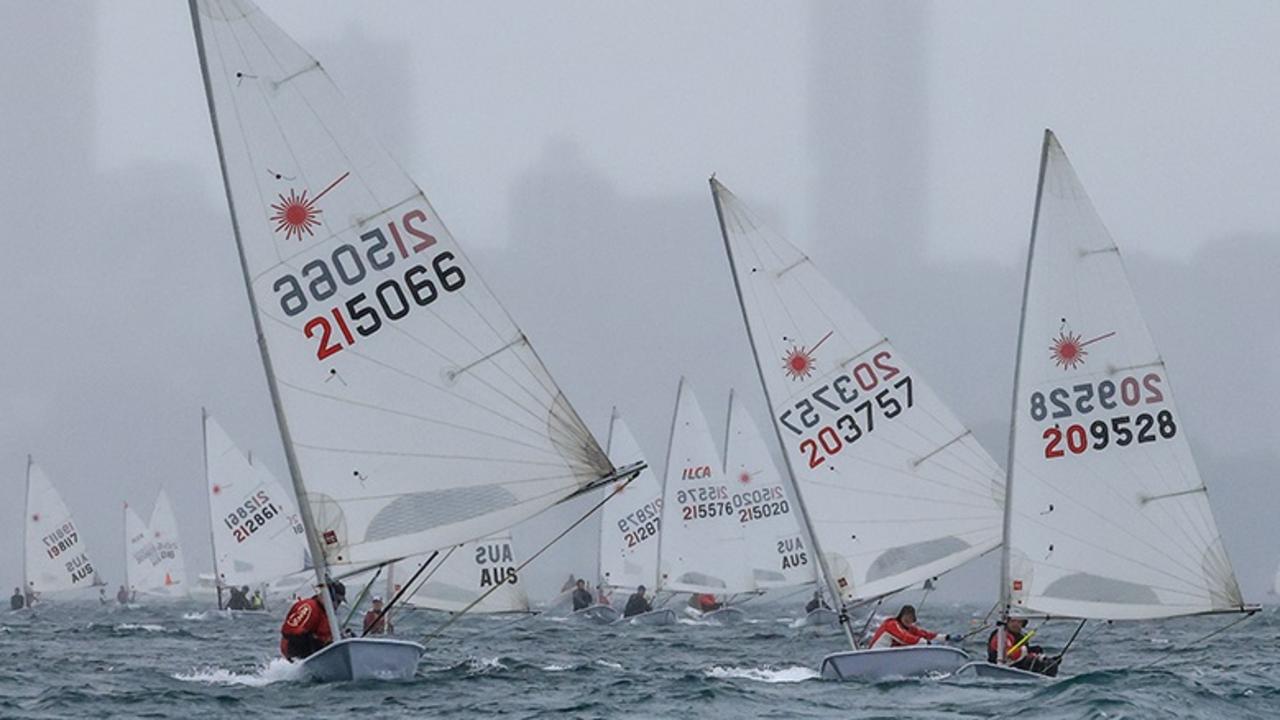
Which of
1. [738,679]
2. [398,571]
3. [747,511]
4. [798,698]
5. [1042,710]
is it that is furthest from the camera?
[747,511]

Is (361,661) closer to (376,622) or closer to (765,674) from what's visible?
(376,622)

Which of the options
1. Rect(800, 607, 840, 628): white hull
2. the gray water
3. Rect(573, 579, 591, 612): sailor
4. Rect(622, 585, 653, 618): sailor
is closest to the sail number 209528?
the gray water

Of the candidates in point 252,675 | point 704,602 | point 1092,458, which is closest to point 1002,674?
point 1092,458

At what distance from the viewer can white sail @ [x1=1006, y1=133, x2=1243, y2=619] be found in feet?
73.2

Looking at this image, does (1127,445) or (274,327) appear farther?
A: (1127,445)

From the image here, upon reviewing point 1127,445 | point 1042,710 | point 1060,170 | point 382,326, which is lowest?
point 1042,710

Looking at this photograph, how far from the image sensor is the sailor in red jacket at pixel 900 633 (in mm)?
23094

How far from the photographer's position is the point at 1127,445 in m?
22.5

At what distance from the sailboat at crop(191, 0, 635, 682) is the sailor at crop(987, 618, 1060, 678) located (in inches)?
227

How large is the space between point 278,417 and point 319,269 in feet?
5.27

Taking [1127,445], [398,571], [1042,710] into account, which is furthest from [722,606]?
[1042,710]

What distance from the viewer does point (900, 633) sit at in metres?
23.1

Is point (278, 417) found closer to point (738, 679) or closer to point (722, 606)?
point (738, 679)

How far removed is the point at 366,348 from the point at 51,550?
5532 centimetres
